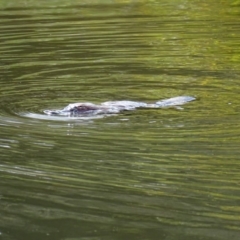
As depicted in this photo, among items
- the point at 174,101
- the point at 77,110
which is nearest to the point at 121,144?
the point at 77,110

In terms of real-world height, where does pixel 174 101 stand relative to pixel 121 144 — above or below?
above

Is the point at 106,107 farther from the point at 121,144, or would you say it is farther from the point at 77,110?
the point at 121,144

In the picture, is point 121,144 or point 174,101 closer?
point 121,144

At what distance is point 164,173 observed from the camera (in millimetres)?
6750

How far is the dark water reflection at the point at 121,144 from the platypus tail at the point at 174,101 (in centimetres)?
14

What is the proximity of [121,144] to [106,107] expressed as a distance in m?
1.53

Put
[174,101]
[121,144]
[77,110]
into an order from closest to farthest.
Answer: [121,144] → [77,110] → [174,101]

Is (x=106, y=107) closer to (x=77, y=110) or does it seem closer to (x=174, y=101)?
(x=77, y=110)

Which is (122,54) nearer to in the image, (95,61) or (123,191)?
(95,61)

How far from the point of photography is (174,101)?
942 cm

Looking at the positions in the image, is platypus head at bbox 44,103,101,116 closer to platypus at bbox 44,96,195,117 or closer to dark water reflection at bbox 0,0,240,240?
platypus at bbox 44,96,195,117

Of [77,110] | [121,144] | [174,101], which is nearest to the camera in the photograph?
[121,144]

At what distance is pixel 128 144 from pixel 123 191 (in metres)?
1.27

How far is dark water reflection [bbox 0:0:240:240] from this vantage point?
5828mm
